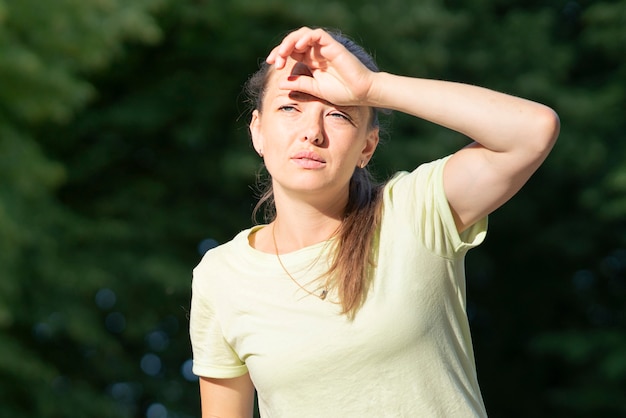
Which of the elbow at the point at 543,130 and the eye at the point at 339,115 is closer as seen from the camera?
the elbow at the point at 543,130

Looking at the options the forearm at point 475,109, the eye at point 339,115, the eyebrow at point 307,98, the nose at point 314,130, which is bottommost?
the forearm at point 475,109

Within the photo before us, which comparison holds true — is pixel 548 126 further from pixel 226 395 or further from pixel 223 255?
pixel 226 395

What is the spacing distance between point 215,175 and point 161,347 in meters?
1.96

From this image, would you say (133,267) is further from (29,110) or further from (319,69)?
(319,69)

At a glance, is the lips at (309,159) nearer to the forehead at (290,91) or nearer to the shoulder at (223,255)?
the forehead at (290,91)

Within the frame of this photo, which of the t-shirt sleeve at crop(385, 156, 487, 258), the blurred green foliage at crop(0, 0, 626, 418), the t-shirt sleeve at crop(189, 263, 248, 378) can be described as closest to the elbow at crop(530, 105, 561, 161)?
the t-shirt sleeve at crop(385, 156, 487, 258)

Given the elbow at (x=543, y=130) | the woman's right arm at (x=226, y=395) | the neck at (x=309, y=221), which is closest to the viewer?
the elbow at (x=543, y=130)

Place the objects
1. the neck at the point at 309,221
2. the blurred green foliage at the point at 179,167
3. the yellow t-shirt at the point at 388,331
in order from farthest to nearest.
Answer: the blurred green foliage at the point at 179,167, the neck at the point at 309,221, the yellow t-shirt at the point at 388,331

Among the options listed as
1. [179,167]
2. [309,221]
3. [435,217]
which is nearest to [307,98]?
[309,221]

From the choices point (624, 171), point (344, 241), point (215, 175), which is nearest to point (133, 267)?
point (215, 175)

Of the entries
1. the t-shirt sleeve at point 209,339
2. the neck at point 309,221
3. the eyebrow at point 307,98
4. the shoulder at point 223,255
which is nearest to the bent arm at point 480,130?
the eyebrow at point 307,98

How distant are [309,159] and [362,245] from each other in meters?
0.22

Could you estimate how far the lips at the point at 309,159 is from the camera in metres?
2.40

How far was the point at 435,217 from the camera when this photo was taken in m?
2.31
